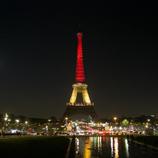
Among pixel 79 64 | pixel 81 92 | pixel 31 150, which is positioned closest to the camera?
pixel 31 150

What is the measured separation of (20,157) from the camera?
86.9 ft

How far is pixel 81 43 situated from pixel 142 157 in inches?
3128

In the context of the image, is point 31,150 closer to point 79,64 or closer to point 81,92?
point 79,64

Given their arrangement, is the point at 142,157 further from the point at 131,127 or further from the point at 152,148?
the point at 131,127

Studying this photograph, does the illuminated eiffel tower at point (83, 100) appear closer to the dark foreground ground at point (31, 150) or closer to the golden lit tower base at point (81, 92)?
the golden lit tower base at point (81, 92)

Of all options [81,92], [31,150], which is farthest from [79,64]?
[31,150]

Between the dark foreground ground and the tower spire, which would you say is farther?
the tower spire

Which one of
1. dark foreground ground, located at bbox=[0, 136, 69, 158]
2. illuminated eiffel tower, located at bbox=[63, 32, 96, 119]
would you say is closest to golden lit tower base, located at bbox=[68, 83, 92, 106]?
illuminated eiffel tower, located at bbox=[63, 32, 96, 119]

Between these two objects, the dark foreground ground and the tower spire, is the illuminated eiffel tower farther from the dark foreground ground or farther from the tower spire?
the dark foreground ground

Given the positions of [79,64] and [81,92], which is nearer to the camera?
[79,64]

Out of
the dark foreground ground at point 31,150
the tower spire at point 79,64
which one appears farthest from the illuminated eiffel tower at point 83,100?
the dark foreground ground at point 31,150

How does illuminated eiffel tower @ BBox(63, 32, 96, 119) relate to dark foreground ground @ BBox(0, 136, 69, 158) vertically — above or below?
above

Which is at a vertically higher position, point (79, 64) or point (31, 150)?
point (79, 64)

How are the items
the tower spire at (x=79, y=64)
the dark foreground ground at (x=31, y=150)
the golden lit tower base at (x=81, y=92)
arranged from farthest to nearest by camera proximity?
the golden lit tower base at (x=81, y=92) → the tower spire at (x=79, y=64) → the dark foreground ground at (x=31, y=150)
